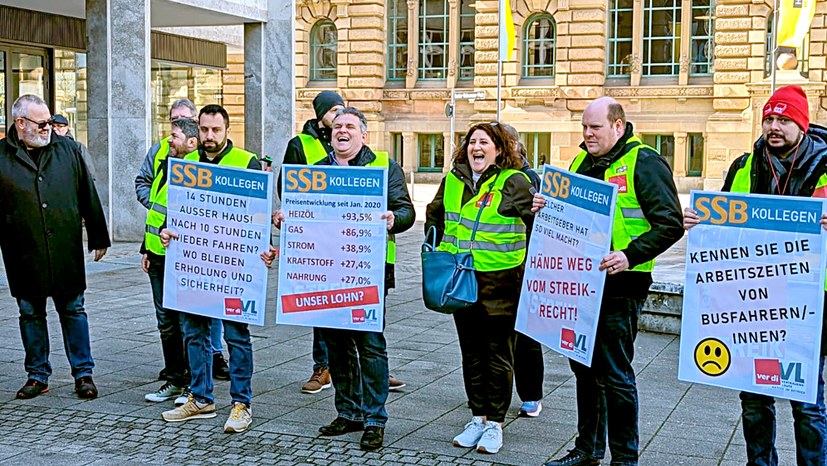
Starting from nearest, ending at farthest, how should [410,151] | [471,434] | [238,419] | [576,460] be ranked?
[576,460]
[471,434]
[238,419]
[410,151]

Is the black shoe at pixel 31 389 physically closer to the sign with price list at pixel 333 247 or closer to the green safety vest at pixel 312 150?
the sign with price list at pixel 333 247

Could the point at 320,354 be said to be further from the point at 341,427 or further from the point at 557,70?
the point at 557,70

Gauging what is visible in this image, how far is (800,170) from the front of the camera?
4.88m

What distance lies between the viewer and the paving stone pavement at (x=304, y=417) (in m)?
5.87

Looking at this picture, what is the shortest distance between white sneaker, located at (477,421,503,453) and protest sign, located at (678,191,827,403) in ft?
4.10

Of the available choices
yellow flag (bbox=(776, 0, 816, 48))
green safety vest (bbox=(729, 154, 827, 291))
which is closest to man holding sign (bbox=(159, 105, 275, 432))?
green safety vest (bbox=(729, 154, 827, 291))

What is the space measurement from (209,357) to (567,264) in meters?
2.53

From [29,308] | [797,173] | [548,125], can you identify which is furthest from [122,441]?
[548,125]

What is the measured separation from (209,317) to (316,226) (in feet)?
3.20

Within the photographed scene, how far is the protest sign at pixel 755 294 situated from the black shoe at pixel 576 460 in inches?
29.8

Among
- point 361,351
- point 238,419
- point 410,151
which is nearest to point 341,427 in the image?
point 361,351

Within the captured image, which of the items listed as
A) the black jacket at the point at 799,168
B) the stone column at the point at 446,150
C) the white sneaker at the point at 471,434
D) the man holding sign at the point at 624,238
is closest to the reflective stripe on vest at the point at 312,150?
the white sneaker at the point at 471,434

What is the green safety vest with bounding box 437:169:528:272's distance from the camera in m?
5.83

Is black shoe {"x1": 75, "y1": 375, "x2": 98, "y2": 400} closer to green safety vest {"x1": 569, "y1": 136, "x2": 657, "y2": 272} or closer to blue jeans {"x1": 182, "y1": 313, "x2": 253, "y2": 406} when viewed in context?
blue jeans {"x1": 182, "y1": 313, "x2": 253, "y2": 406}
